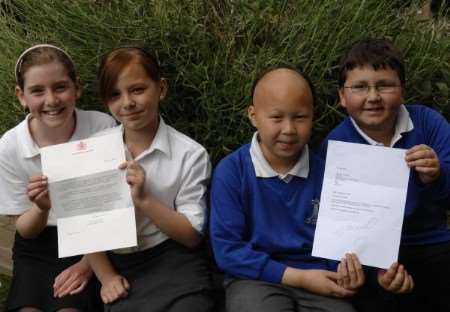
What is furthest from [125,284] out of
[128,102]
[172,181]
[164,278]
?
[128,102]

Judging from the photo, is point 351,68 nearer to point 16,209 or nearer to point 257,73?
point 257,73

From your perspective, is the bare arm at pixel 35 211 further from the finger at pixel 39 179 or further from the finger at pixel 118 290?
the finger at pixel 118 290

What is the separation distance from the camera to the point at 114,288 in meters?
2.00

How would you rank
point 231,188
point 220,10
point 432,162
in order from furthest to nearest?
1. point 220,10
2. point 231,188
3. point 432,162

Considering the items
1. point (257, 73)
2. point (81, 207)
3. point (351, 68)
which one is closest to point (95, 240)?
point (81, 207)

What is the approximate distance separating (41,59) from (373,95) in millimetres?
1208

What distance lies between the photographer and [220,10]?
2.44m

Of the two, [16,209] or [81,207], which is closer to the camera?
[81,207]

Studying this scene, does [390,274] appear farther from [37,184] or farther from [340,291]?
[37,184]

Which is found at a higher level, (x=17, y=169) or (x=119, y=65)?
(x=119, y=65)

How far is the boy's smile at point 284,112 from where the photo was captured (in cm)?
190

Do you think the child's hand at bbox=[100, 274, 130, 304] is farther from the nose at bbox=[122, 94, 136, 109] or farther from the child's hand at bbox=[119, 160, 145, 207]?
the nose at bbox=[122, 94, 136, 109]

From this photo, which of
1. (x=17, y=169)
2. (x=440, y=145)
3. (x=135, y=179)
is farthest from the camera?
(x=17, y=169)

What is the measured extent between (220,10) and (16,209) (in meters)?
1.15
